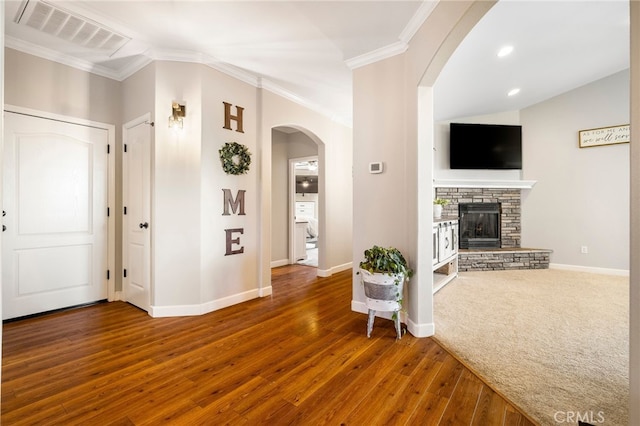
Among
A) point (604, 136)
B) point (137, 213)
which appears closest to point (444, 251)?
point (604, 136)

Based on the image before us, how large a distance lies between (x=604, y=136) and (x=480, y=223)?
237 cm

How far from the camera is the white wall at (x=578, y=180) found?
4898 mm

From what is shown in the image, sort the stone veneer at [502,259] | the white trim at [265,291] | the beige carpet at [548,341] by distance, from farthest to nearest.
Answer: the stone veneer at [502,259] → the white trim at [265,291] → the beige carpet at [548,341]

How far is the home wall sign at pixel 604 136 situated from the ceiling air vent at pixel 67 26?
22.5ft

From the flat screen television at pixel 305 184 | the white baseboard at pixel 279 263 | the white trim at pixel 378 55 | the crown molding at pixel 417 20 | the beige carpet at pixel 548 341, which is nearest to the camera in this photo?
the beige carpet at pixel 548 341

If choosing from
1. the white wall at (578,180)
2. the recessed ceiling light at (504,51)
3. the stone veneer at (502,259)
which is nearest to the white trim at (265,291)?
the stone veneer at (502,259)

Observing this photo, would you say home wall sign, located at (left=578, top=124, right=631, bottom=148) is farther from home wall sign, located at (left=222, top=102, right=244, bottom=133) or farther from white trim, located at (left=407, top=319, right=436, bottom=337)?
home wall sign, located at (left=222, top=102, right=244, bottom=133)

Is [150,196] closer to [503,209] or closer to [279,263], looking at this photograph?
[279,263]

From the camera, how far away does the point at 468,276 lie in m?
4.93

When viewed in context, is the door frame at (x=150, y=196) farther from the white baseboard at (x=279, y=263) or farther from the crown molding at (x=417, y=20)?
the crown molding at (x=417, y=20)

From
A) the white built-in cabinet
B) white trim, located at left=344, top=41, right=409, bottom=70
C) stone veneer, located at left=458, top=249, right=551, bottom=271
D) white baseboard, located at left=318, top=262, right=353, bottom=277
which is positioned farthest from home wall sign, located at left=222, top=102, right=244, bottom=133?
Answer: stone veneer, located at left=458, top=249, right=551, bottom=271

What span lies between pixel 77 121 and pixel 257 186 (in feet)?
6.72

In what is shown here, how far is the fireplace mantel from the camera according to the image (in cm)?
561

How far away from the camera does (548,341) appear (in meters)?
2.53
